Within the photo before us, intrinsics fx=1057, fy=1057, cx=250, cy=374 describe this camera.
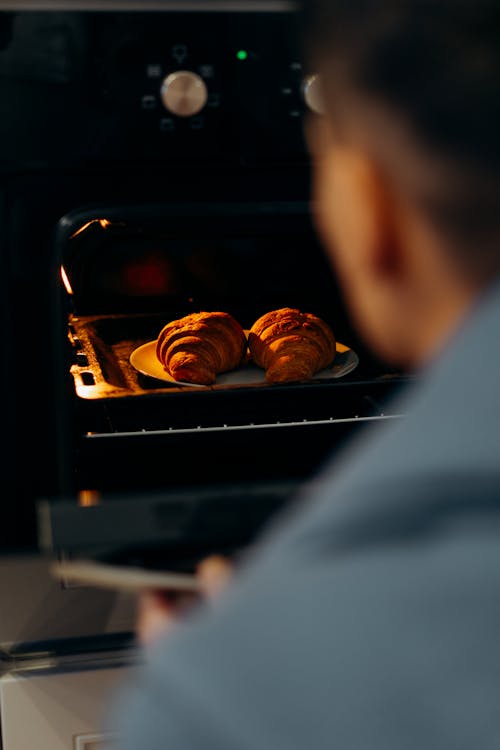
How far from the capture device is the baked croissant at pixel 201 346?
126 cm

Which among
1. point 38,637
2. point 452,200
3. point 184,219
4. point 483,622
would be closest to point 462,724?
point 483,622

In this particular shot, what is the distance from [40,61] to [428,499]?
70 cm

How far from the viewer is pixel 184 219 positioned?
3.32 feet

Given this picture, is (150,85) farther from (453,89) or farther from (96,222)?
(453,89)

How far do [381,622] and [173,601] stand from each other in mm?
272

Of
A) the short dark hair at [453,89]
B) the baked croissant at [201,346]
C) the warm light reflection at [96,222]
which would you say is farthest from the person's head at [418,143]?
the baked croissant at [201,346]

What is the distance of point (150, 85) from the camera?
3.18 ft

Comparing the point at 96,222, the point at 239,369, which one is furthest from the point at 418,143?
the point at 239,369

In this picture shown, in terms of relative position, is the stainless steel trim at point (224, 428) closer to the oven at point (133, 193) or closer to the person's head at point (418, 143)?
the oven at point (133, 193)

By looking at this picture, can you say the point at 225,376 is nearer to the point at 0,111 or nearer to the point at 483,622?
the point at 0,111

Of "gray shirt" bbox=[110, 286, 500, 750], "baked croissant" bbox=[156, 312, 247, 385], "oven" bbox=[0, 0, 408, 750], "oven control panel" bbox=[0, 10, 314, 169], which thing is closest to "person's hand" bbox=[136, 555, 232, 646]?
"oven" bbox=[0, 0, 408, 750]

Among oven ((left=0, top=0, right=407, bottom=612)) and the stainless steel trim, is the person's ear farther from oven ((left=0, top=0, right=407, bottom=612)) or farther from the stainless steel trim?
the stainless steel trim

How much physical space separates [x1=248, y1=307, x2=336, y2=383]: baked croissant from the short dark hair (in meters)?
0.83

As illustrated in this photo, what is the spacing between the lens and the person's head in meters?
0.41
